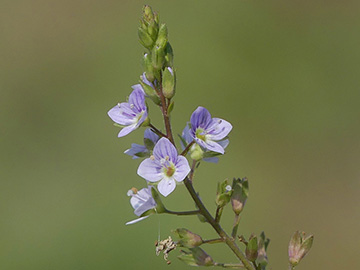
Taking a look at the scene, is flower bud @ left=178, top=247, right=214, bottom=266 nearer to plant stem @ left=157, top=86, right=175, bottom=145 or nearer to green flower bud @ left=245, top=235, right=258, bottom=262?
green flower bud @ left=245, top=235, right=258, bottom=262

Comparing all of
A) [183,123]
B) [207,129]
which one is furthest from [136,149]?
[183,123]


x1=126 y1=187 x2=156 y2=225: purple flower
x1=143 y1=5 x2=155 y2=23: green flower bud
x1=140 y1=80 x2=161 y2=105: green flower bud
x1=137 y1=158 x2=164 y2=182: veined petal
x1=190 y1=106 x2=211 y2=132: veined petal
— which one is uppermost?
x1=143 y1=5 x2=155 y2=23: green flower bud

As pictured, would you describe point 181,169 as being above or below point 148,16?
below

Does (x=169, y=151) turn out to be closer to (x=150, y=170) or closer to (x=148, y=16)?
(x=150, y=170)

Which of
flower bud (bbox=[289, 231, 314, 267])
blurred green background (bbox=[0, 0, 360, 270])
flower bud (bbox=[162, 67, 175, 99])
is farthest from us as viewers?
blurred green background (bbox=[0, 0, 360, 270])

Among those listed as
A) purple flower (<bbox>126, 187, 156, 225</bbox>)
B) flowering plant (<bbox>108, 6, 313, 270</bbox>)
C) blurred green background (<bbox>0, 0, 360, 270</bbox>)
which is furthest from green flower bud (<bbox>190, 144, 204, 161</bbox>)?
blurred green background (<bbox>0, 0, 360, 270</bbox>)

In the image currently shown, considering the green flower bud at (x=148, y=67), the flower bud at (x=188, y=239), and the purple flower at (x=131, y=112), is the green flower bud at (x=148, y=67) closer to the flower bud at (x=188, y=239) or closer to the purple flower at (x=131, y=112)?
the purple flower at (x=131, y=112)

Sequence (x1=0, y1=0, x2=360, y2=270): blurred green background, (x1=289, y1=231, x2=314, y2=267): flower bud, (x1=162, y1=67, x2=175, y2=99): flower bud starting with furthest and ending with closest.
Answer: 1. (x1=0, y1=0, x2=360, y2=270): blurred green background
2. (x1=289, y1=231, x2=314, y2=267): flower bud
3. (x1=162, y1=67, x2=175, y2=99): flower bud
